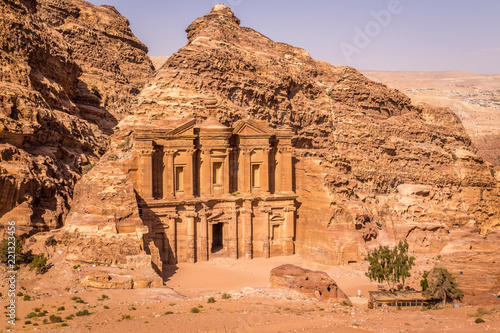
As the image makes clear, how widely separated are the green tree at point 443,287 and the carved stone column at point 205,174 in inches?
666

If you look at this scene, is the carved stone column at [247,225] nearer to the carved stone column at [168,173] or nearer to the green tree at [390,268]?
the carved stone column at [168,173]

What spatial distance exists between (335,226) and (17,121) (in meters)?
23.9

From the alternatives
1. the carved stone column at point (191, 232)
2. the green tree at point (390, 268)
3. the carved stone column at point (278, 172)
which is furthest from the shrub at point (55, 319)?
the carved stone column at point (278, 172)

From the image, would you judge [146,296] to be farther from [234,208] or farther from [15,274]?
[234,208]

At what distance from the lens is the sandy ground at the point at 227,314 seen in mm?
20906

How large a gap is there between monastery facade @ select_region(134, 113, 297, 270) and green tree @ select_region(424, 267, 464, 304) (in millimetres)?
13677

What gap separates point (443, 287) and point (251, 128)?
1824 centimetres

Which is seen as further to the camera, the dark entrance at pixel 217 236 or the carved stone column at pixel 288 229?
the dark entrance at pixel 217 236

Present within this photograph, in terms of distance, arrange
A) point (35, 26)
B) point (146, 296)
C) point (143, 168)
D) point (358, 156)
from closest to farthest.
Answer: point (146, 296), point (143, 168), point (358, 156), point (35, 26)

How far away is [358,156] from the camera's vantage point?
48188mm

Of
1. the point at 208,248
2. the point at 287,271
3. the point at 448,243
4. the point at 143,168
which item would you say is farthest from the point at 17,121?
the point at 448,243

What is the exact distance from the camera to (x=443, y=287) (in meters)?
28.9

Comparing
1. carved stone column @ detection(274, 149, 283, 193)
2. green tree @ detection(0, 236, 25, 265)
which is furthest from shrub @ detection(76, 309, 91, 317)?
carved stone column @ detection(274, 149, 283, 193)

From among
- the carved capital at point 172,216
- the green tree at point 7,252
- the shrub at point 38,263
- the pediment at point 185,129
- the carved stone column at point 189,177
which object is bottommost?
the shrub at point 38,263
